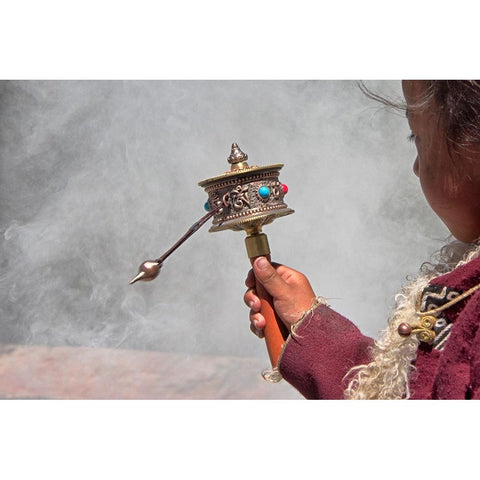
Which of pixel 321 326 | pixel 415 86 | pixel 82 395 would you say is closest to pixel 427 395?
pixel 321 326

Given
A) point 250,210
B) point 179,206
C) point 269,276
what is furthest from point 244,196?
point 179,206

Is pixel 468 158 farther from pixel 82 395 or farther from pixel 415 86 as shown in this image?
pixel 82 395

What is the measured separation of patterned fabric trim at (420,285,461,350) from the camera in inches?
37.7

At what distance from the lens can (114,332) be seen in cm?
289

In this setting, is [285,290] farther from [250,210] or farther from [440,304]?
[440,304]

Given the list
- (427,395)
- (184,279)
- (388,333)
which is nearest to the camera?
(427,395)

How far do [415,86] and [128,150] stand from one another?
1.93m

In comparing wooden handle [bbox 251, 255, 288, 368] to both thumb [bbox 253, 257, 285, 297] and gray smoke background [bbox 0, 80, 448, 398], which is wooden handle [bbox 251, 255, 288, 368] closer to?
thumb [bbox 253, 257, 285, 297]

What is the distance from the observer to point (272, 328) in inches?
47.3

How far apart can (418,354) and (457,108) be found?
1.14 feet

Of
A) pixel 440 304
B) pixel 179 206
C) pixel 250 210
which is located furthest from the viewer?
pixel 179 206

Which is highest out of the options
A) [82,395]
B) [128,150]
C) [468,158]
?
[128,150]

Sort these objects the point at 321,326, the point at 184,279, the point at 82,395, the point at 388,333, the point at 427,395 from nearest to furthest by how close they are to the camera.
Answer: the point at 427,395
the point at 388,333
the point at 321,326
the point at 82,395
the point at 184,279

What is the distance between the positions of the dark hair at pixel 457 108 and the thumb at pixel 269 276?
0.35 metres
